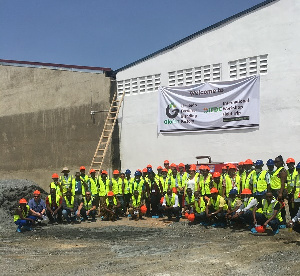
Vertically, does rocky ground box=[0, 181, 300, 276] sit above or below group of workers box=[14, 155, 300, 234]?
below

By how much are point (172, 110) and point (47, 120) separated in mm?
6932

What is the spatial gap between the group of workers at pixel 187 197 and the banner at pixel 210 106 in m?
2.89

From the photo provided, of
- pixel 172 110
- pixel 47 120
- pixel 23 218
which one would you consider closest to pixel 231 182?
pixel 23 218

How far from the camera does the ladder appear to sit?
19.0m

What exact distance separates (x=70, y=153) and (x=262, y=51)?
32.6ft

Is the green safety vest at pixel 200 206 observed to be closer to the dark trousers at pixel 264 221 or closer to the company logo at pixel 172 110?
the dark trousers at pixel 264 221

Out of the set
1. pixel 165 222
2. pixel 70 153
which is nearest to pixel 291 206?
pixel 165 222

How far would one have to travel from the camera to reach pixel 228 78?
16500mm

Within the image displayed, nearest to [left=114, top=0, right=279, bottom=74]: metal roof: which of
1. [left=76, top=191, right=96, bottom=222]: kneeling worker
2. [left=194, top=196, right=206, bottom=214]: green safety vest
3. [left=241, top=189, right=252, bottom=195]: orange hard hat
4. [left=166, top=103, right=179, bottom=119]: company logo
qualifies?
[left=166, top=103, right=179, bottom=119]: company logo

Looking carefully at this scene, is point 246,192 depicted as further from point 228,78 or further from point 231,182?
point 228,78

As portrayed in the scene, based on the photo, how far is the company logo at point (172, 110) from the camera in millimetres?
17875

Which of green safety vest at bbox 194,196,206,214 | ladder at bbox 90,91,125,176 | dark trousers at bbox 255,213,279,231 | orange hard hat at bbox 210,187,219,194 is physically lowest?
dark trousers at bbox 255,213,279,231

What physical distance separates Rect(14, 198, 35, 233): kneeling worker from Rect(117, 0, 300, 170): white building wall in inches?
274

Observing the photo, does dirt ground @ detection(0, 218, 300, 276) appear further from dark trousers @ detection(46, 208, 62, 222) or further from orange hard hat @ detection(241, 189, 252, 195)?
dark trousers @ detection(46, 208, 62, 222)
